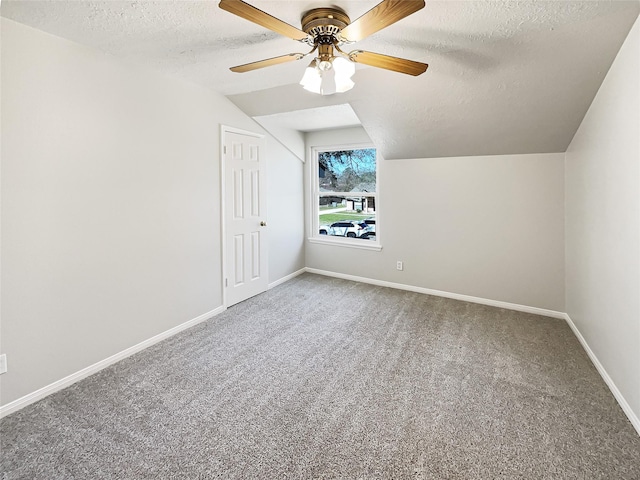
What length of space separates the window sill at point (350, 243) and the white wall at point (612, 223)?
2.24m

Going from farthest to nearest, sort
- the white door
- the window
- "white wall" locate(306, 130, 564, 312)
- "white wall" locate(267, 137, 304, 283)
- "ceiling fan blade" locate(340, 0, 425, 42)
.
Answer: the window < "white wall" locate(267, 137, 304, 283) < the white door < "white wall" locate(306, 130, 564, 312) < "ceiling fan blade" locate(340, 0, 425, 42)

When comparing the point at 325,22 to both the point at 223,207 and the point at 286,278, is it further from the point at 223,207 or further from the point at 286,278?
the point at 286,278

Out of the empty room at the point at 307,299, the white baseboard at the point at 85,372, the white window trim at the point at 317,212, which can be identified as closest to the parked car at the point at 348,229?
the white window trim at the point at 317,212

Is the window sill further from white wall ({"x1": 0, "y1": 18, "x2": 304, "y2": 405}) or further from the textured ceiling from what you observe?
white wall ({"x1": 0, "y1": 18, "x2": 304, "y2": 405})

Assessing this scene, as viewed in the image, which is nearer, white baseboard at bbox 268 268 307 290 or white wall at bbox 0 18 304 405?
white wall at bbox 0 18 304 405

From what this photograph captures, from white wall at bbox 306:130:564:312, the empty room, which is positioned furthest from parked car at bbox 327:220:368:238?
the empty room

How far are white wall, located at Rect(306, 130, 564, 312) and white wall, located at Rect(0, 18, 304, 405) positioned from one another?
7.72ft

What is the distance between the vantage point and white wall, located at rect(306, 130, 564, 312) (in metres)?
3.42

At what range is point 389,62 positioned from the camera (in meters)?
1.86

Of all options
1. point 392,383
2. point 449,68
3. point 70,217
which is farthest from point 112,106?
point 392,383

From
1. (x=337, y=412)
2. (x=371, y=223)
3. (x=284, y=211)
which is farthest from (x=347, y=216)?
(x=337, y=412)

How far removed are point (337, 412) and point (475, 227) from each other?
278 centimetres

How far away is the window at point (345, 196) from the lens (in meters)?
4.68

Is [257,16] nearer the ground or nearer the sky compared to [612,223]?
nearer the sky
